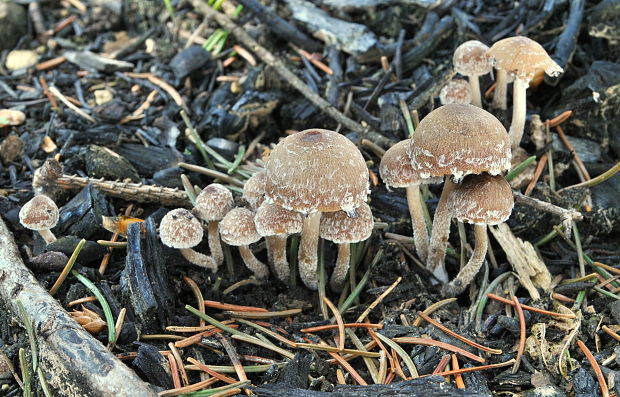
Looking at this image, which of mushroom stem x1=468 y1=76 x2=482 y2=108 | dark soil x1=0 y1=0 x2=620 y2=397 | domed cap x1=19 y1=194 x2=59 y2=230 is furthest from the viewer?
mushroom stem x1=468 y1=76 x2=482 y2=108

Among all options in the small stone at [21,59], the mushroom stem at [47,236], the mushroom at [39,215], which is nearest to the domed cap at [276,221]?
the mushroom at [39,215]

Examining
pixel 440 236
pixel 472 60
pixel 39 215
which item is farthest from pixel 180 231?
pixel 472 60

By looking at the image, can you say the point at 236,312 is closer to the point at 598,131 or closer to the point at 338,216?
the point at 338,216

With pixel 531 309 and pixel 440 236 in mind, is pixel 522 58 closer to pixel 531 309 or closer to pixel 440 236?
pixel 440 236

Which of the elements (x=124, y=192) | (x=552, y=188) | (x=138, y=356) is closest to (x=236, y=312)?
(x=138, y=356)

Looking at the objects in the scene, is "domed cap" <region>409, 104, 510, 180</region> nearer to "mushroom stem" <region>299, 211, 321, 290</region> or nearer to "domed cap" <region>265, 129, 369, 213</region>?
"domed cap" <region>265, 129, 369, 213</region>

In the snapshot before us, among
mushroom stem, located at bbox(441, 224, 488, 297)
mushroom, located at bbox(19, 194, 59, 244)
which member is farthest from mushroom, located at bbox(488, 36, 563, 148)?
mushroom, located at bbox(19, 194, 59, 244)

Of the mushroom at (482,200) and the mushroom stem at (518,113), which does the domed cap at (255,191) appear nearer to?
the mushroom at (482,200)
